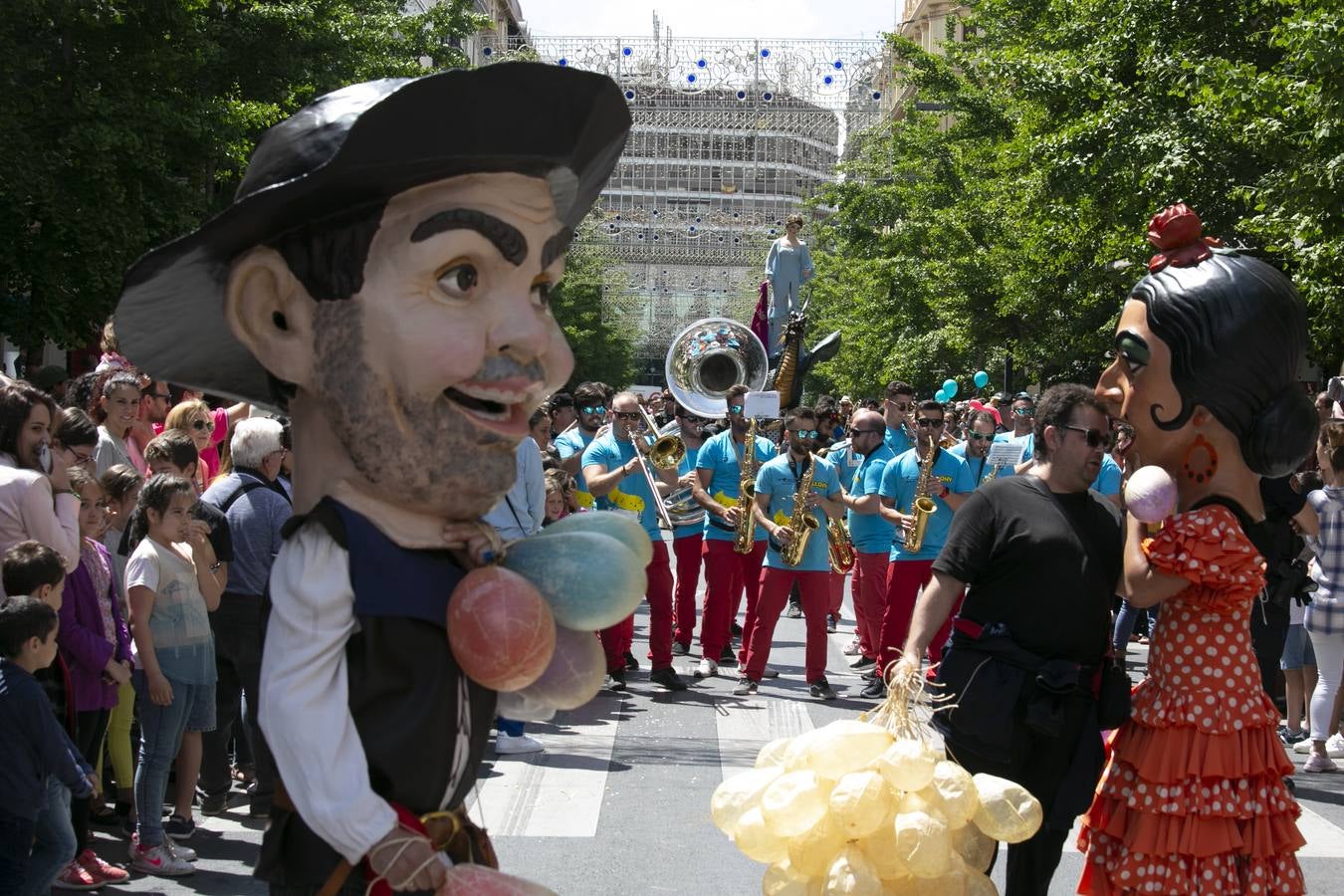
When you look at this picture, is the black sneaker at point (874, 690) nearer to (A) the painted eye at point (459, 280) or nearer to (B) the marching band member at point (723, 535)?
(B) the marching band member at point (723, 535)

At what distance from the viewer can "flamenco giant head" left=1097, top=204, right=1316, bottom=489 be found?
14.0ft

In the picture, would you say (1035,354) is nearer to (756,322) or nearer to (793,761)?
(756,322)

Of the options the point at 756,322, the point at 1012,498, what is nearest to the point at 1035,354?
the point at 756,322

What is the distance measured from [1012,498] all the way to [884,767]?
55.9 inches

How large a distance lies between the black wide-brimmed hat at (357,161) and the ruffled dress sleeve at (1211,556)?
196 centimetres

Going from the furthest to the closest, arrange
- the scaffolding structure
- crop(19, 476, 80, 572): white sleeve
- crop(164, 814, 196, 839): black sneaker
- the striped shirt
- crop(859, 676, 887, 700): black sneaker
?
the scaffolding structure, crop(859, 676, 887, 700): black sneaker, the striped shirt, crop(164, 814, 196, 839): black sneaker, crop(19, 476, 80, 572): white sleeve

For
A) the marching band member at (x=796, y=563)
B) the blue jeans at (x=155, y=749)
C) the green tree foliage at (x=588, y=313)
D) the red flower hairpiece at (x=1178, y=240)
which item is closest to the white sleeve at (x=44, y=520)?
the blue jeans at (x=155, y=749)

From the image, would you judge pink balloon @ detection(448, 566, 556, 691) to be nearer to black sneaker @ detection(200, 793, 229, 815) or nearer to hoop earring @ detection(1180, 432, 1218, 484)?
hoop earring @ detection(1180, 432, 1218, 484)

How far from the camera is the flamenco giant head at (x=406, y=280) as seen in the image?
2.89 meters

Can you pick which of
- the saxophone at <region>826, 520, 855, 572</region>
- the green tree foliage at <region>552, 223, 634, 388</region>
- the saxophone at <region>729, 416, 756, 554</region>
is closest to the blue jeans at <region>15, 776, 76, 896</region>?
the saxophone at <region>729, 416, 756, 554</region>

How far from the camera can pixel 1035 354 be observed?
2400 cm

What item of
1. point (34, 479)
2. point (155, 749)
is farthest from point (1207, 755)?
point (34, 479)

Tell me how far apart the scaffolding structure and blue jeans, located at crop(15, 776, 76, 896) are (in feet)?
231

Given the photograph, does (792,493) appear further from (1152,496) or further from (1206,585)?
(1152,496)
